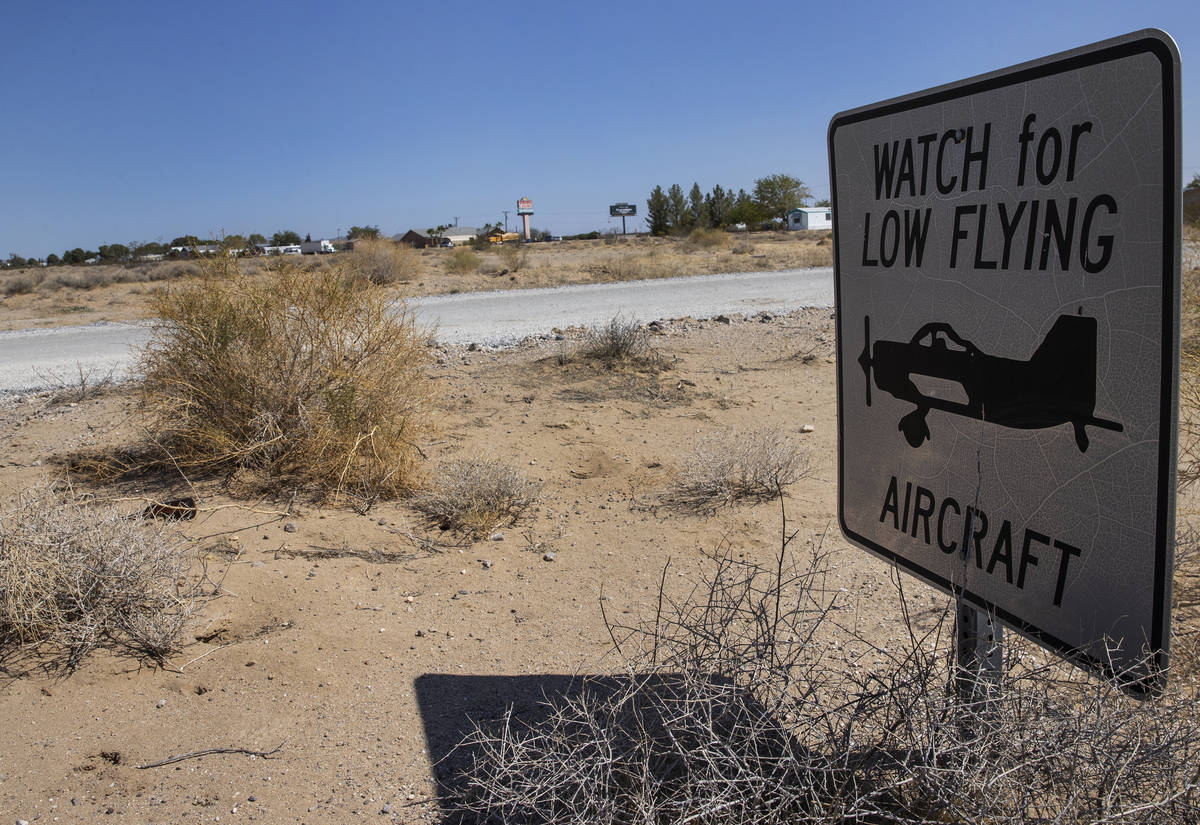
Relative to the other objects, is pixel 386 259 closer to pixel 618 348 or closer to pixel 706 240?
pixel 618 348

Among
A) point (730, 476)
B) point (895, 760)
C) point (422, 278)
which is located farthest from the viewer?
point (422, 278)

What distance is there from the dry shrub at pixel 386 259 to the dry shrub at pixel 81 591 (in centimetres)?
2249

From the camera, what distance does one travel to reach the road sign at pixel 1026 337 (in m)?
1.34

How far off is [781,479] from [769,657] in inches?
124

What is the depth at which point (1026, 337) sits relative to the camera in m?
1.59

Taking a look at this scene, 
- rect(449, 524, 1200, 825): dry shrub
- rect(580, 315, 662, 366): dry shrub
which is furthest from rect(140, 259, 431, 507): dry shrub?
rect(580, 315, 662, 366): dry shrub

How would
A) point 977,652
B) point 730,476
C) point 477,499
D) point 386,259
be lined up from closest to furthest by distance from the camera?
point 977,652, point 477,499, point 730,476, point 386,259

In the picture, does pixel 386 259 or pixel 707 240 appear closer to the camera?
pixel 386 259

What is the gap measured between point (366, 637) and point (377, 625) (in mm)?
103

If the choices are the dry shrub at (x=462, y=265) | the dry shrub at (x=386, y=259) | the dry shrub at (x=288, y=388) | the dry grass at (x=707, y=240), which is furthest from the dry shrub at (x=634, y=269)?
the dry shrub at (x=288, y=388)

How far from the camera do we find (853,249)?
2.08m

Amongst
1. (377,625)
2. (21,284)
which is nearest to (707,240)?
(21,284)

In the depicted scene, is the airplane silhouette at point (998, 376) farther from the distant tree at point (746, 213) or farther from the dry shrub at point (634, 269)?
the distant tree at point (746, 213)

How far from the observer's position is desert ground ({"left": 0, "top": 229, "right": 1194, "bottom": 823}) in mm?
2684
